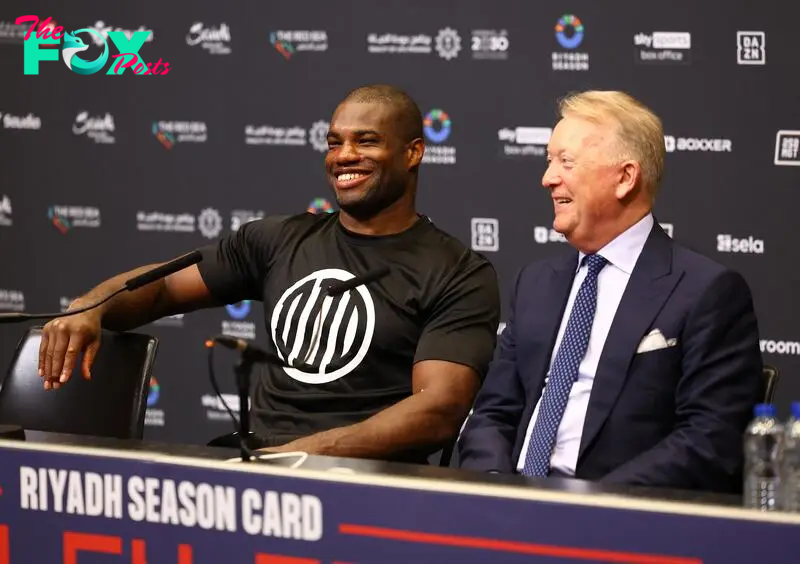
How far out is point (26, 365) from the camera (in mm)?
3496

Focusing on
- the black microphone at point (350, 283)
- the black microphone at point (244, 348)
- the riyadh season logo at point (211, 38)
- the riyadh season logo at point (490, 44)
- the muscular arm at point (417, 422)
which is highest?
the riyadh season logo at point (211, 38)

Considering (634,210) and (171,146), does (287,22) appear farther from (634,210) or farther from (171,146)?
(634,210)

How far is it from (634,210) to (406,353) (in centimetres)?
80

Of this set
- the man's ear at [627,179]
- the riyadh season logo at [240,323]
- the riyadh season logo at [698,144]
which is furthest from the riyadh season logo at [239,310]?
the man's ear at [627,179]

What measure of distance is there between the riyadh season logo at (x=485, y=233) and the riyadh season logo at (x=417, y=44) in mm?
713

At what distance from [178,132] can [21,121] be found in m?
0.86

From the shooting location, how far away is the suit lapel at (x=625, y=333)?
275cm

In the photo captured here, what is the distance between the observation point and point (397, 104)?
3.61 m

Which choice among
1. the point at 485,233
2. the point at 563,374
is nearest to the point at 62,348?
the point at 563,374

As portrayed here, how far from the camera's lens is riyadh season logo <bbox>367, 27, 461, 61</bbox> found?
5.38 metres

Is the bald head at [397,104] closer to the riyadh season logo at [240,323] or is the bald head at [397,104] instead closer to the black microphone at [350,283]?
the black microphone at [350,283]

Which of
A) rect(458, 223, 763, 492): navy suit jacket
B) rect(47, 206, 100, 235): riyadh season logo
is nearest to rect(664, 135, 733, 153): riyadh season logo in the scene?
rect(458, 223, 763, 492): navy suit jacket

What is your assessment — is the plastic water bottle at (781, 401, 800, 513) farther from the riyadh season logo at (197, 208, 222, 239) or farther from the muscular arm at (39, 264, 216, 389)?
the riyadh season logo at (197, 208, 222, 239)

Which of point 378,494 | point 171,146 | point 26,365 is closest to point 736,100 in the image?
point 171,146
